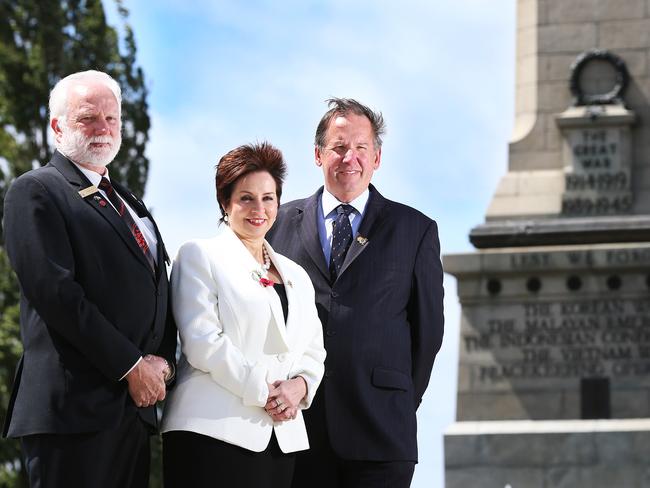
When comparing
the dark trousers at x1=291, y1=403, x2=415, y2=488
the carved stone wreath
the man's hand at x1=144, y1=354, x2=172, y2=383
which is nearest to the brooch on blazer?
the man's hand at x1=144, y1=354, x2=172, y2=383

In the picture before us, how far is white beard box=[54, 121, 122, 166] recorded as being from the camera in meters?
4.82

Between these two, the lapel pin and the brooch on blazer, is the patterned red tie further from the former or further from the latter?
the brooch on blazer

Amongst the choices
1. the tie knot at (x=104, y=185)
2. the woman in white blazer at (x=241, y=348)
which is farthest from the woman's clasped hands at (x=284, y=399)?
the tie knot at (x=104, y=185)

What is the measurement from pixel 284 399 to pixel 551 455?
10.1 m

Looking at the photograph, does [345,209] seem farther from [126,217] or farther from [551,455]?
[551,455]

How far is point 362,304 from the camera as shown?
17.8 ft

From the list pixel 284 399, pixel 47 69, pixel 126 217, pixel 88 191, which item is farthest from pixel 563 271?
pixel 88 191

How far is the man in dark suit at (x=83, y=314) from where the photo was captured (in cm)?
456

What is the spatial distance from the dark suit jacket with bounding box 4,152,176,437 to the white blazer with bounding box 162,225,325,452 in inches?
4.4

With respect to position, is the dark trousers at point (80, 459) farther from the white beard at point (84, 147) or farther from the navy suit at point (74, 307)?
the white beard at point (84, 147)

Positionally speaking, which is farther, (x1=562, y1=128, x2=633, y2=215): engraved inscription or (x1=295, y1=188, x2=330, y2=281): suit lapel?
(x1=562, y1=128, x2=633, y2=215): engraved inscription

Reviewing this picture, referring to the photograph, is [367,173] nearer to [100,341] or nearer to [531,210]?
[100,341]

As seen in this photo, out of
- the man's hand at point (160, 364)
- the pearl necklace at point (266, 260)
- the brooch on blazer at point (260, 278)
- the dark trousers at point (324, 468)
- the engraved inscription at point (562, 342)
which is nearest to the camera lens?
the man's hand at point (160, 364)

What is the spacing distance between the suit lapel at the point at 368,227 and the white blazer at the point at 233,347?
1.58 ft
